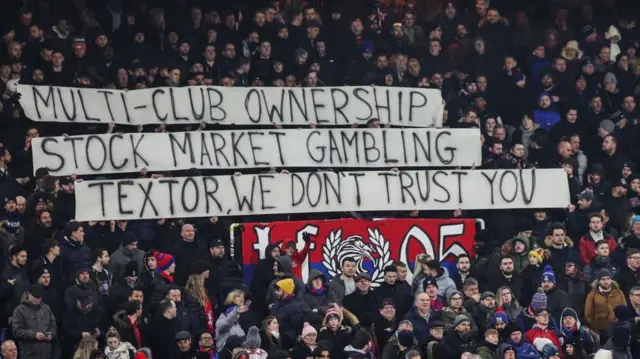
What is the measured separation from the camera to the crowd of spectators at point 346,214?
21.6 m

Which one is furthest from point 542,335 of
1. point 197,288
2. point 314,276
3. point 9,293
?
point 9,293

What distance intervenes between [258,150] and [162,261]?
3364 mm

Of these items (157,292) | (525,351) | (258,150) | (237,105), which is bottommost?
(525,351)

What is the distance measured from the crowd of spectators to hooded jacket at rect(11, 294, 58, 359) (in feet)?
0.08

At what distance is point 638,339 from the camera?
22219 mm

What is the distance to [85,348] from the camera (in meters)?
21.0

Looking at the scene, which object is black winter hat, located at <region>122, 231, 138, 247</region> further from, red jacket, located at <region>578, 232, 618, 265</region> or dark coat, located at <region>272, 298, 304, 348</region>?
red jacket, located at <region>578, 232, 618, 265</region>

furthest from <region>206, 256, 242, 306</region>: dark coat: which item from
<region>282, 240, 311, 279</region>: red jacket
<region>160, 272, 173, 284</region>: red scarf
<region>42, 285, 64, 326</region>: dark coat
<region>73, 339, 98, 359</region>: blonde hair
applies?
<region>73, 339, 98, 359</region>: blonde hair

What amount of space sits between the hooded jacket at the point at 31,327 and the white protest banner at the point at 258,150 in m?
3.81

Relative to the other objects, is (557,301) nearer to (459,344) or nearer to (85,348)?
(459,344)

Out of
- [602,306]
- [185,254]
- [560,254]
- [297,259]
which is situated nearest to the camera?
[602,306]

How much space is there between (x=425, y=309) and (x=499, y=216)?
12.7 ft

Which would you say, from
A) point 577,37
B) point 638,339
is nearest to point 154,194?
point 638,339

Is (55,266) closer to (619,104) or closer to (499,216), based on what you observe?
(499,216)
